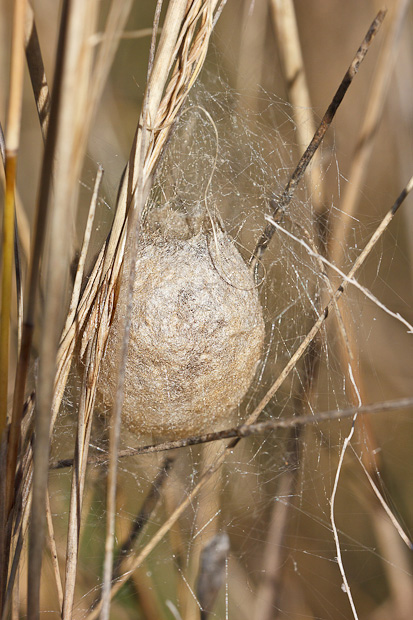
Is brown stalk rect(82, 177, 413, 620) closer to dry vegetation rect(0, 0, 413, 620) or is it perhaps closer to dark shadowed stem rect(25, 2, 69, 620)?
dry vegetation rect(0, 0, 413, 620)

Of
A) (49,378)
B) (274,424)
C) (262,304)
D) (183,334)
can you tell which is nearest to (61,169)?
(49,378)

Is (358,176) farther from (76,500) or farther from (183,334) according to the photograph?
(76,500)

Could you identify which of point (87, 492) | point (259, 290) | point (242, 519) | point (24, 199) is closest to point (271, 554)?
point (242, 519)

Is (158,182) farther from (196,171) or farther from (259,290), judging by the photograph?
(259,290)

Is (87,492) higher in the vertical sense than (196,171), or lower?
lower

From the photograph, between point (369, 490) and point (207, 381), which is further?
point (369, 490)

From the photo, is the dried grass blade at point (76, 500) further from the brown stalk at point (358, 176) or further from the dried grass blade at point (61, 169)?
the brown stalk at point (358, 176)
